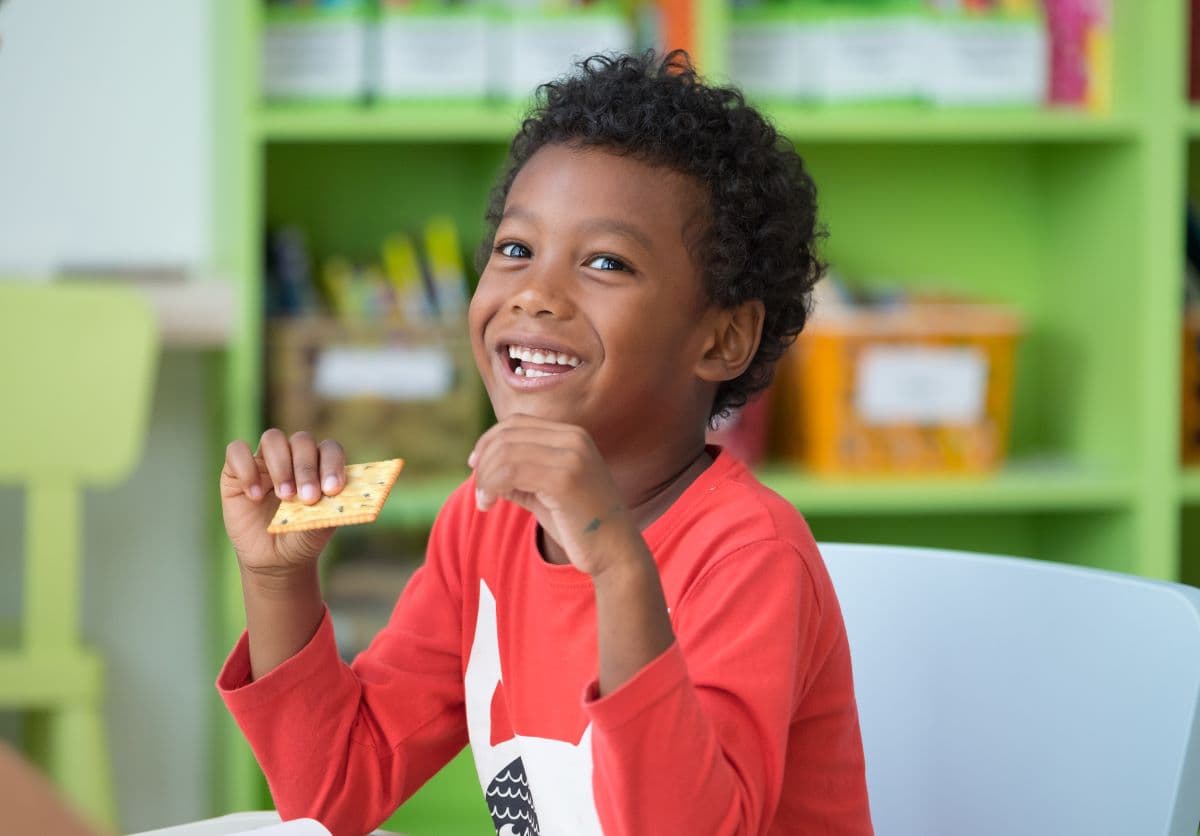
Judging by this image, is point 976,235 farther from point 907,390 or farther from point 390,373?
point 390,373

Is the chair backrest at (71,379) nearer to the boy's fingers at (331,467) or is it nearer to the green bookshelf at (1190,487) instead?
the boy's fingers at (331,467)

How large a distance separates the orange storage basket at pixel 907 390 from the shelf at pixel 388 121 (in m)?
0.49

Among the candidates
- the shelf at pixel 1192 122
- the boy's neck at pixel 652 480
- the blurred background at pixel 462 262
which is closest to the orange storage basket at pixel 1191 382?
the blurred background at pixel 462 262

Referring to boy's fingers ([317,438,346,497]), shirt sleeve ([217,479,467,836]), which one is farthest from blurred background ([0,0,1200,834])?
boy's fingers ([317,438,346,497])

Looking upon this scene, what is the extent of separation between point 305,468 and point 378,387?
3.65 ft

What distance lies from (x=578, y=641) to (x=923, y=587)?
0.26 m

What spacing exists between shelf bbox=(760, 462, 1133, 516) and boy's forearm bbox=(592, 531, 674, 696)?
129 centimetres

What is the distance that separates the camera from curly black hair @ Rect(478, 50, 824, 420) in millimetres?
929

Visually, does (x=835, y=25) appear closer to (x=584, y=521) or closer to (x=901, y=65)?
(x=901, y=65)

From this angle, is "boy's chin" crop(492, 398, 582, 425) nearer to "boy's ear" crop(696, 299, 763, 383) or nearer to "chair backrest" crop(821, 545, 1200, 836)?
"boy's ear" crop(696, 299, 763, 383)

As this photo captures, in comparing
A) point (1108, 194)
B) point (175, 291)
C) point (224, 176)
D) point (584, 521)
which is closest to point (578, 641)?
point (584, 521)

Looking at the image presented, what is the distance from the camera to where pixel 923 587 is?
1027mm

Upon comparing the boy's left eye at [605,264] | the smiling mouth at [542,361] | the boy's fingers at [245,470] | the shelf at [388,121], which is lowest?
the boy's fingers at [245,470]

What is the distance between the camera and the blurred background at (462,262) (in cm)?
194
